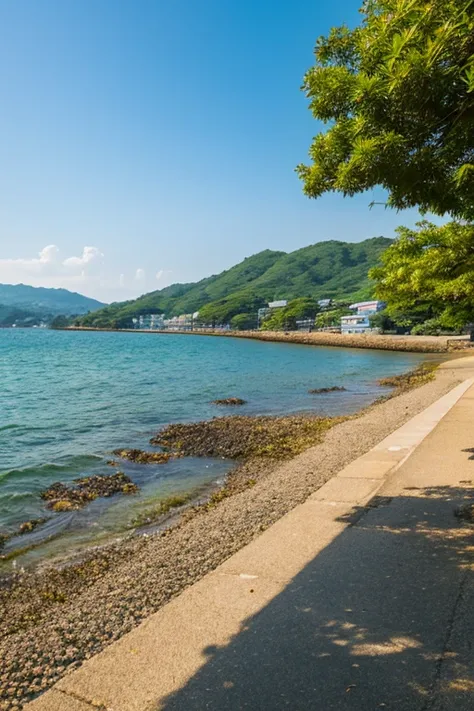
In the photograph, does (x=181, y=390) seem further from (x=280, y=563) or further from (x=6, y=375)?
(x=280, y=563)

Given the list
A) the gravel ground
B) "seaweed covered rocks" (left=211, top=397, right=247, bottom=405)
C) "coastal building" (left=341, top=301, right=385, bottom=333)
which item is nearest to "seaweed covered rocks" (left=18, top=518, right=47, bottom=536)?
the gravel ground

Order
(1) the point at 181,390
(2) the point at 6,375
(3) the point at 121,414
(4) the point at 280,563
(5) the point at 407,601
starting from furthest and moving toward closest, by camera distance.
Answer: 1. (2) the point at 6,375
2. (1) the point at 181,390
3. (3) the point at 121,414
4. (4) the point at 280,563
5. (5) the point at 407,601

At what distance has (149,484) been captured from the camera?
11.9 meters

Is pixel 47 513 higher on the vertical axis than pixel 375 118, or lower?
lower

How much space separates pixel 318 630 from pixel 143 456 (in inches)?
433

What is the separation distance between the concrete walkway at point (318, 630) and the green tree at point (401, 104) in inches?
146

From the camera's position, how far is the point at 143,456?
14.4 m

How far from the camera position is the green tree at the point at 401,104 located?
11.5 feet

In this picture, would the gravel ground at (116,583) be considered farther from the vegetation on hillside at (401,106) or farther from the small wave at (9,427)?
the small wave at (9,427)

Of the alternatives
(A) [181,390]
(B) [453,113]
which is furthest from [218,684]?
(A) [181,390]

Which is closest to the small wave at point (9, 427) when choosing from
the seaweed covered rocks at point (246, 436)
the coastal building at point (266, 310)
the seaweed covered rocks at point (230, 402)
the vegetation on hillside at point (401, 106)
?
the seaweed covered rocks at point (246, 436)

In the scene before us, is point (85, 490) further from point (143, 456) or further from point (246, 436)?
point (246, 436)

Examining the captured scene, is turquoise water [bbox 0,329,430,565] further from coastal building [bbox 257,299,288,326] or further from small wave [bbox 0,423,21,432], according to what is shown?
coastal building [bbox 257,299,288,326]

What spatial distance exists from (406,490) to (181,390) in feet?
81.0
